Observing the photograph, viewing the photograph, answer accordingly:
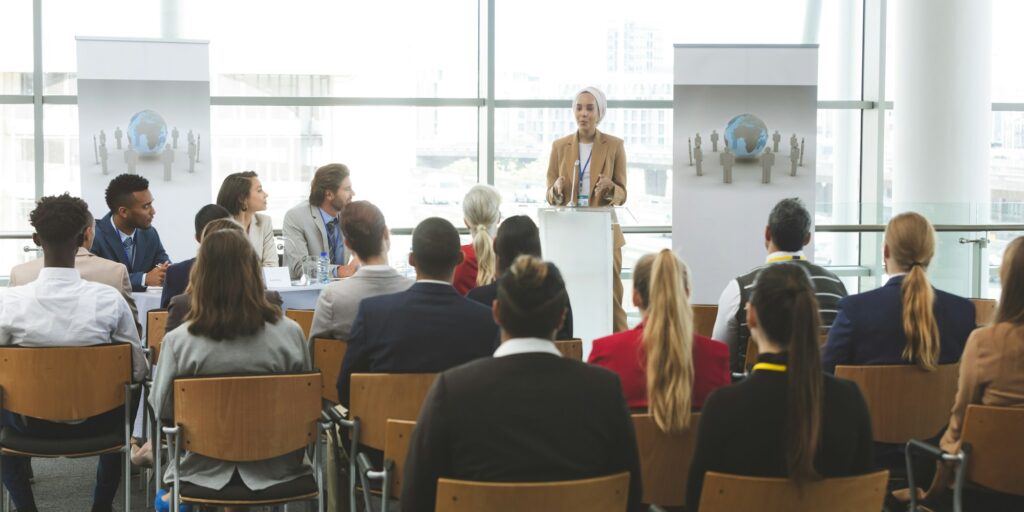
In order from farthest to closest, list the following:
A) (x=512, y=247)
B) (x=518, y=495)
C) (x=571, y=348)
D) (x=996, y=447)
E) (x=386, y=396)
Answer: (x=512, y=247) → (x=571, y=348) → (x=386, y=396) → (x=996, y=447) → (x=518, y=495)

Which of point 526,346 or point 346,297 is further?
point 346,297

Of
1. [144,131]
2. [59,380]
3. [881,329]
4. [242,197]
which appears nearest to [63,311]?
[59,380]

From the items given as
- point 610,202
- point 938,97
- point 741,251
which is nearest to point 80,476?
point 610,202

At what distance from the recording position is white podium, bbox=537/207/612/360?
6301mm

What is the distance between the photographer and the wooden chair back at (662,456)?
2.93 m

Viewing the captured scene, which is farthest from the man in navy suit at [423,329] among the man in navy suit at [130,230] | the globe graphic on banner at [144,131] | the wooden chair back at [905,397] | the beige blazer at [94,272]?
the globe graphic on banner at [144,131]

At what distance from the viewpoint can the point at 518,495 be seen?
223 cm

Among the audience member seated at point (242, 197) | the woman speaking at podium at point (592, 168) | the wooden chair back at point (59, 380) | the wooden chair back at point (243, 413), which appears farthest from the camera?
the woman speaking at podium at point (592, 168)

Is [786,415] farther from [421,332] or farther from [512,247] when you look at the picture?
[512,247]

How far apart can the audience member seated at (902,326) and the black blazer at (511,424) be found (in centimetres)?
164

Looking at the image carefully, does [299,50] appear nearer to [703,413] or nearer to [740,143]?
[740,143]

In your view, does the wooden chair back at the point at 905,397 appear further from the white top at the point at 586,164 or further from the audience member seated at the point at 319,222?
the audience member seated at the point at 319,222

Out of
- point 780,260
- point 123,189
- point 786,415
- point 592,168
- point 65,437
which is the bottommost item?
point 65,437

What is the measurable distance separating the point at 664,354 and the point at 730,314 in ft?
4.53
